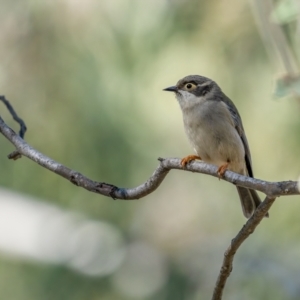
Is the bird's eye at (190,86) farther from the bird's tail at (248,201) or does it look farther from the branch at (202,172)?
the branch at (202,172)

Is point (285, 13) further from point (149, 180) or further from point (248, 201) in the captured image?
point (248, 201)

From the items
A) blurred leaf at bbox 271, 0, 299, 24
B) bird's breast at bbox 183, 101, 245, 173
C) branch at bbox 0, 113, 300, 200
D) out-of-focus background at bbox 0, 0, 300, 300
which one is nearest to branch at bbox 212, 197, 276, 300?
branch at bbox 0, 113, 300, 200

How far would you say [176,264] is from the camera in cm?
665

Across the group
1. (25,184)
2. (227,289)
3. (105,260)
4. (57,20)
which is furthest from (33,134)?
(227,289)

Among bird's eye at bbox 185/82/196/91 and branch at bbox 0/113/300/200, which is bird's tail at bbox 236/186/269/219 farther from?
branch at bbox 0/113/300/200

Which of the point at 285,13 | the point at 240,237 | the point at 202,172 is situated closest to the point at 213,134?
the point at 202,172

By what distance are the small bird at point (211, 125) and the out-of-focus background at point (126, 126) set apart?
2.92ft

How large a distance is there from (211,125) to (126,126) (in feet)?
4.68

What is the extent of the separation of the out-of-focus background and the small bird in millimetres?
890

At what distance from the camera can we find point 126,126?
6.02 metres

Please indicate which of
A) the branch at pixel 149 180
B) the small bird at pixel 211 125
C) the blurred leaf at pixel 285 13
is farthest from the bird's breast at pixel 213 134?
the blurred leaf at pixel 285 13

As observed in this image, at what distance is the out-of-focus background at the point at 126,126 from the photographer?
19.7ft

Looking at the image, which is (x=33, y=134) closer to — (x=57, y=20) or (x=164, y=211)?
(x=57, y=20)

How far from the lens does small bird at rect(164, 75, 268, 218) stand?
4770 millimetres
